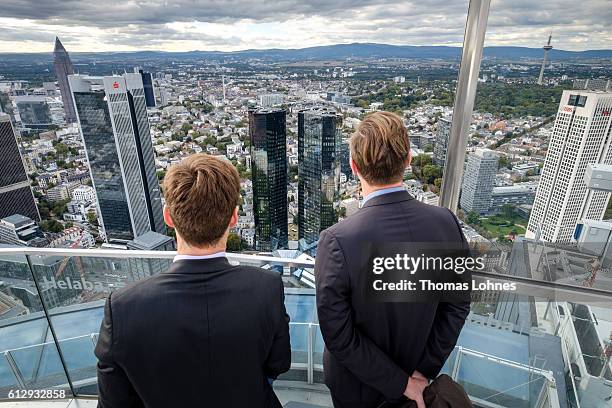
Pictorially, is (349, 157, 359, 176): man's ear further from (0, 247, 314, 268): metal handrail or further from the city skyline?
the city skyline

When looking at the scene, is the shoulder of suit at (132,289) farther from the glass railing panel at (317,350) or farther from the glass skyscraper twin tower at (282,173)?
the glass skyscraper twin tower at (282,173)

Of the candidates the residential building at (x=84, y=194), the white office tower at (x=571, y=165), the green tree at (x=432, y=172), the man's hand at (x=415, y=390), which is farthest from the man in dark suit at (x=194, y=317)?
the residential building at (x=84, y=194)

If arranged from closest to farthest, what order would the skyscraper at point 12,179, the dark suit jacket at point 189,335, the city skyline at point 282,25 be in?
the dark suit jacket at point 189,335
the city skyline at point 282,25
the skyscraper at point 12,179

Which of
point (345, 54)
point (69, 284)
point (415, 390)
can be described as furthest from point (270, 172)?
point (415, 390)

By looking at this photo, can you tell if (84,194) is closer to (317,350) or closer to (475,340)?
(317,350)

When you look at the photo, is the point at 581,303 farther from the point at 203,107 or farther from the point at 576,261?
the point at 203,107
